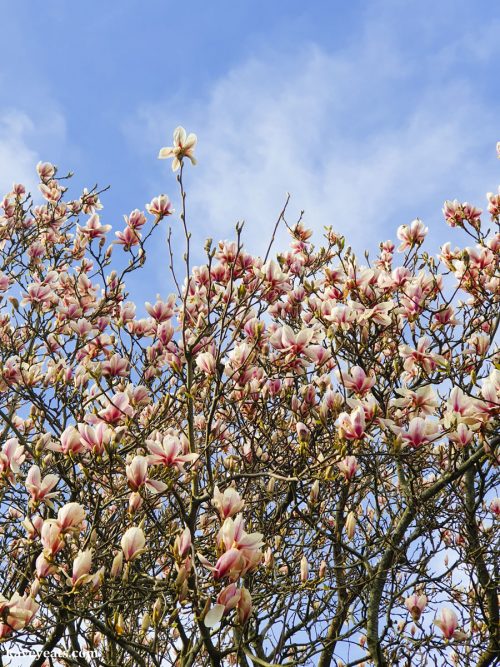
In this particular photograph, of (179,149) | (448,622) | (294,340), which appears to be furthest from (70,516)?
(448,622)

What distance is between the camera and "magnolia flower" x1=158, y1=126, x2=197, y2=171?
3236 millimetres

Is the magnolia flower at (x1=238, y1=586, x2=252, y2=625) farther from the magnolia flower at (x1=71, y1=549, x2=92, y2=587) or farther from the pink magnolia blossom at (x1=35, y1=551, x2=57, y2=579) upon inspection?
the pink magnolia blossom at (x1=35, y1=551, x2=57, y2=579)

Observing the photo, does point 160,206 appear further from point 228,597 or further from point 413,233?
point 228,597

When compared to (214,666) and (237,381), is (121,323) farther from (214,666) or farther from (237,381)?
(214,666)

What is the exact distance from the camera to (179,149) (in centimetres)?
325

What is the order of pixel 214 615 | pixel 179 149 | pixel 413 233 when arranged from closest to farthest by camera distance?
pixel 214 615, pixel 179 149, pixel 413 233

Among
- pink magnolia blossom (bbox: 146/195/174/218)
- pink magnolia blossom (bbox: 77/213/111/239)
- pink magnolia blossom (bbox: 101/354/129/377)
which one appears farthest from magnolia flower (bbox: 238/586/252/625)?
pink magnolia blossom (bbox: 77/213/111/239)

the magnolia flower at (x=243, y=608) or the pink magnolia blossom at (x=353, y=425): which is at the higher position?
the pink magnolia blossom at (x=353, y=425)

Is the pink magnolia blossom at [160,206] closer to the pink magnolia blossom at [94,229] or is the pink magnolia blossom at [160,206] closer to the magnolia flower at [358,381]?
Result: the pink magnolia blossom at [94,229]

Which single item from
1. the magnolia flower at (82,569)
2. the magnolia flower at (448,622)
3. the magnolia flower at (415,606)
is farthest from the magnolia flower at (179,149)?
the magnolia flower at (415,606)

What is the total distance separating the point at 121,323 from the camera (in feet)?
14.6

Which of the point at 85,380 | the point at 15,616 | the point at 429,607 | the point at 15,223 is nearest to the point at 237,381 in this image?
the point at 85,380

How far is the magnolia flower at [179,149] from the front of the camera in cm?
324

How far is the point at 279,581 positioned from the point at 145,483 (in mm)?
1675
